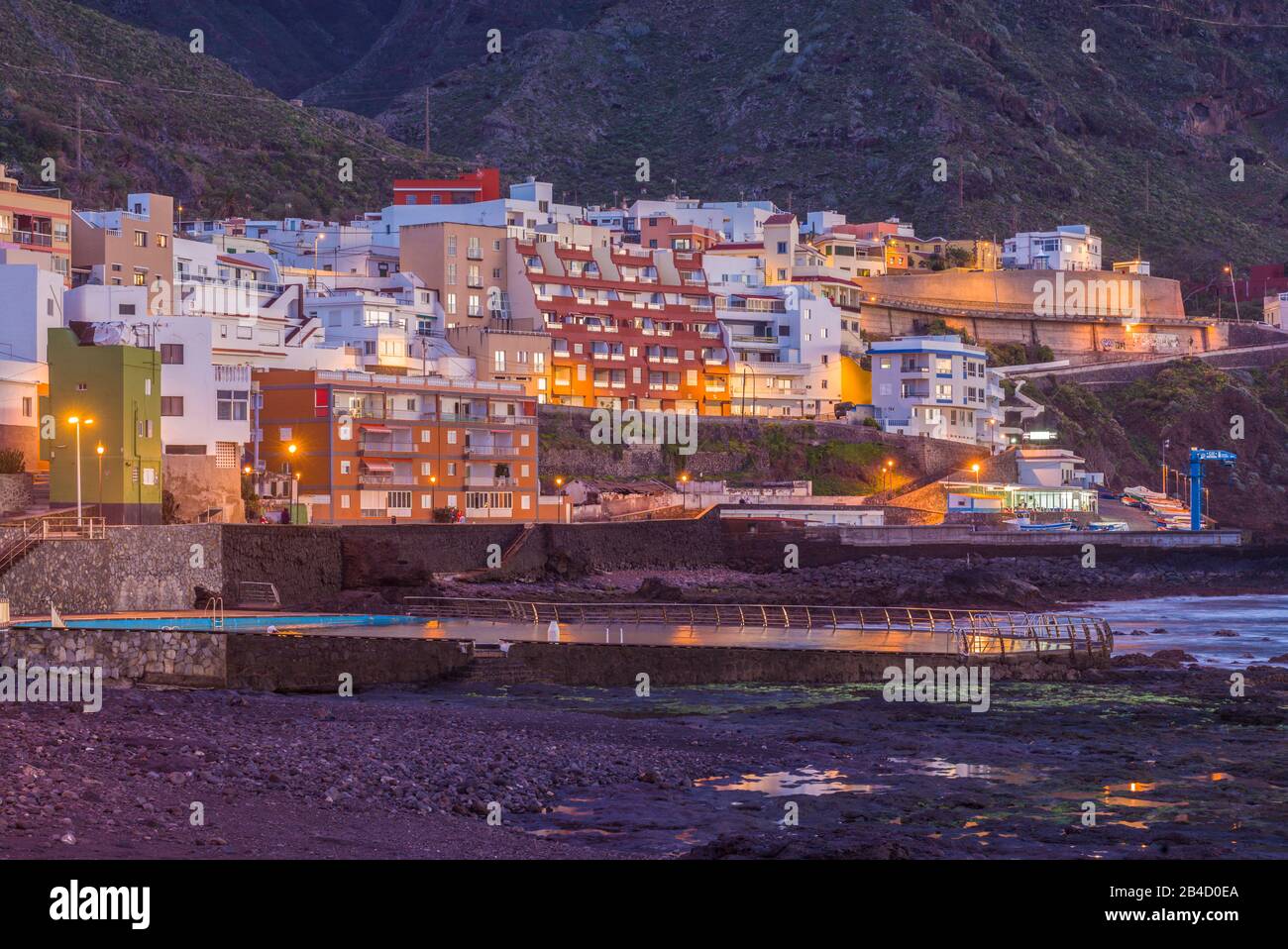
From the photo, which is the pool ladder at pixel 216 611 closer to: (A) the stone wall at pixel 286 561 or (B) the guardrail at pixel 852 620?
(A) the stone wall at pixel 286 561

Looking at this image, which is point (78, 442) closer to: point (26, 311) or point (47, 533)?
point (47, 533)

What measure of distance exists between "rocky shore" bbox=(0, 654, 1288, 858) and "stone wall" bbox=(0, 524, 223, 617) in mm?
10428

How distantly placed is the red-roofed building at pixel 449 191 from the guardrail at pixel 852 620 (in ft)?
217

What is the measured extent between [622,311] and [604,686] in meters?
63.6

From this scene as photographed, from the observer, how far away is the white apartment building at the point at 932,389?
4102 inches

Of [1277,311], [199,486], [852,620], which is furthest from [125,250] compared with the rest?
[1277,311]

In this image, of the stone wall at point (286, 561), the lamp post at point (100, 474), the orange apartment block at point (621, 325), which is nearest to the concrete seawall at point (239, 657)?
the stone wall at point (286, 561)

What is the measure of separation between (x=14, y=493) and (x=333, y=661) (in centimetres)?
1676

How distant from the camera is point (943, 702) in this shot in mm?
38625

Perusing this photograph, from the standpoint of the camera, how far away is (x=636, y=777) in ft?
95.1

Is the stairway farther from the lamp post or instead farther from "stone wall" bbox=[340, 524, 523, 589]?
"stone wall" bbox=[340, 524, 523, 589]

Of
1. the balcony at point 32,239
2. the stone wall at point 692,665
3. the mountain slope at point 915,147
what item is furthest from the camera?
the mountain slope at point 915,147

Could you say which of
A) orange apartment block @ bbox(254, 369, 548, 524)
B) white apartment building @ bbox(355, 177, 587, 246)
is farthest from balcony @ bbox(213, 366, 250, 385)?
white apartment building @ bbox(355, 177, 587, 246)
